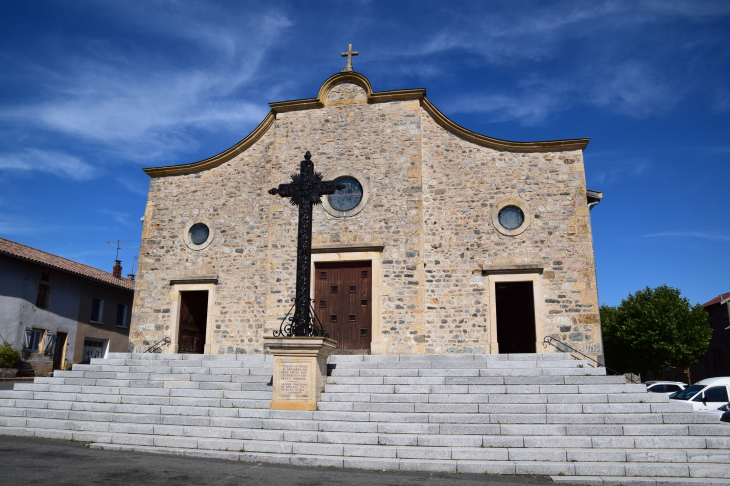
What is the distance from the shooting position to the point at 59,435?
7.91m

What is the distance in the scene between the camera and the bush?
52.9ft

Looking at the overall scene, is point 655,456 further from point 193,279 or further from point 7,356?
point 7,356


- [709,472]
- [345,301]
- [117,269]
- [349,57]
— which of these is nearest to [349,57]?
[349,57]

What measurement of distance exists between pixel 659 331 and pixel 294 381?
2360 cm

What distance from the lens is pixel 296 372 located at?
817 centimetres

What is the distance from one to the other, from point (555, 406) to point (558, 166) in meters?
7.37

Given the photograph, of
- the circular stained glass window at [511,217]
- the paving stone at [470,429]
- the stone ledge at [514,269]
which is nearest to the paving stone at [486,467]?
the paving stone at [470,429]

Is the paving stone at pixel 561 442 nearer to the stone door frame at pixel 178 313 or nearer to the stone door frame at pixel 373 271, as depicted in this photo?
the stone door frame at pixel 373 271

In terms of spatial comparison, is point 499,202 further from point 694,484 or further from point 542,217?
point 694,484

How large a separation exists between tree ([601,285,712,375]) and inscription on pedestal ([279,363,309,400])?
23.1 meters

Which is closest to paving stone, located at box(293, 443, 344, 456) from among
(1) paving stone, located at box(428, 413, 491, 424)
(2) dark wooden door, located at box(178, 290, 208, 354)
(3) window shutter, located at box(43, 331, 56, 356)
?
(1) paving stone, located at box(428, 413, 491, 424)

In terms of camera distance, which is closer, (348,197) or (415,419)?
(415,419)

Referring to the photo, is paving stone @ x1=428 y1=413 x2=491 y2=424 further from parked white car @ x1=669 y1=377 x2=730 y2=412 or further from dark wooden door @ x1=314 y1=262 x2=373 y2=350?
parked white car @ x1=669 y1=377 x2=730 y2=412

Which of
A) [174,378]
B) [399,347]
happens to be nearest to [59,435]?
[174,378]
